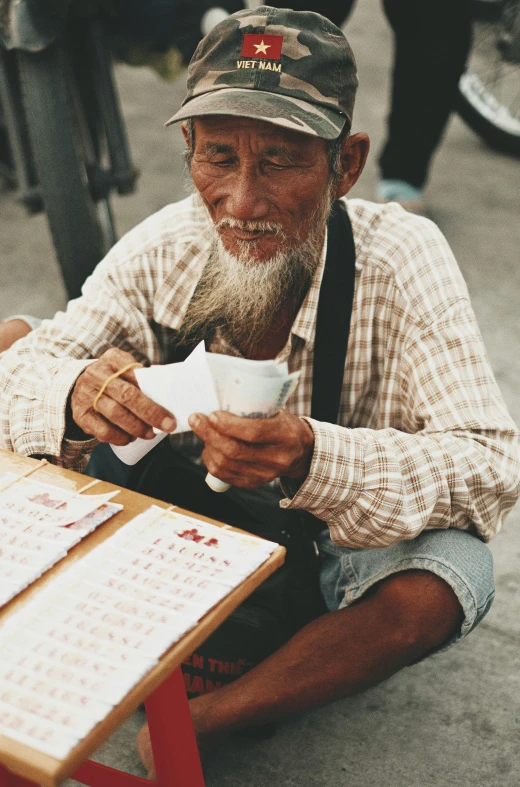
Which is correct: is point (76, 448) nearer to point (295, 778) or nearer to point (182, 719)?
point (182, 719)

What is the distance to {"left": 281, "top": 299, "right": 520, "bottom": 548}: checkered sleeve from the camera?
1.40 meters

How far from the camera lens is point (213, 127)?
158 centimetres

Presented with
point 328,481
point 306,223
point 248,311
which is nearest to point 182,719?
point 328,481

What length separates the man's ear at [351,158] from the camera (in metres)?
1.71

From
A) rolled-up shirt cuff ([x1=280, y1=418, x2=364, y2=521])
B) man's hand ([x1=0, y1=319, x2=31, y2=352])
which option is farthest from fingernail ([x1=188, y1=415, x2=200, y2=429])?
man's hand ([x1=0, y1=319, x2=31, y2=352])

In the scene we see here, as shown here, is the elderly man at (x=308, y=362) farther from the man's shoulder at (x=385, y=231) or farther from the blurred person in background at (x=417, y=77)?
the blurred person in background at (x=417, y=77)

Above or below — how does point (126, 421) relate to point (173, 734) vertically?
above

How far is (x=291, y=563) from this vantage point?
1718mm

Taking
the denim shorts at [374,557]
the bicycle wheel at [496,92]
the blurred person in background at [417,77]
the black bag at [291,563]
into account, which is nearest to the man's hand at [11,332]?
the denim shorts at [374,557]

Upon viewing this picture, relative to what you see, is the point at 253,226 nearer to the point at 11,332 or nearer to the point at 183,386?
the point at 183,386

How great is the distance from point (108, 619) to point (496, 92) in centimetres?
443

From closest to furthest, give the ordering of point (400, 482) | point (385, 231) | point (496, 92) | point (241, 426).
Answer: point (241, 426)
point (400, 482)
point (385, 231)
point (496, 92)

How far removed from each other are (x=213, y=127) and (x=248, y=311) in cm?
36

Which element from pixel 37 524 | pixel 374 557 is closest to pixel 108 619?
pixel 37 524
